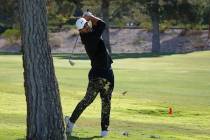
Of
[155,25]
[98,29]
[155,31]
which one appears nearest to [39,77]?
[98,29]

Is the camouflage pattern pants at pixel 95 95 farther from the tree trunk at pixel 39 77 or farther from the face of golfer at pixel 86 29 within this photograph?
the tree trunk at pixel 39 77

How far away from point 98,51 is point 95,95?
2.66ft

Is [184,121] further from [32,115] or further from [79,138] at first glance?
[32,115]

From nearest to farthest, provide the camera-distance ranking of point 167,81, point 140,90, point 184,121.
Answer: point 184,121
point 140,90
point 167,81

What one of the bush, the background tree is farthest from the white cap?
the bush

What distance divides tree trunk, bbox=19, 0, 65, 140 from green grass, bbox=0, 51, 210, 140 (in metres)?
1.36

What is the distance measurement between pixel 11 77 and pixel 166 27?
5682cm

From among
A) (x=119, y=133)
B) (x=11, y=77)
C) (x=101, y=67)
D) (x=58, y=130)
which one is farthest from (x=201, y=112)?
(x=11, y=77)

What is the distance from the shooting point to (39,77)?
9.02 meters

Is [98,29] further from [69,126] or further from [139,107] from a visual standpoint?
[139,107]

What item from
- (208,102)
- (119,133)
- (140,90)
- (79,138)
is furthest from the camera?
(140,90)

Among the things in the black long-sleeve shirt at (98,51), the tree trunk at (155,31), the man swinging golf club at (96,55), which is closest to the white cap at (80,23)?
the man swinging golf club at (96,55)

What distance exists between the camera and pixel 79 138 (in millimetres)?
10797

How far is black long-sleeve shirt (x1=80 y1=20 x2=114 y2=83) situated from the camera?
10.9 meters
